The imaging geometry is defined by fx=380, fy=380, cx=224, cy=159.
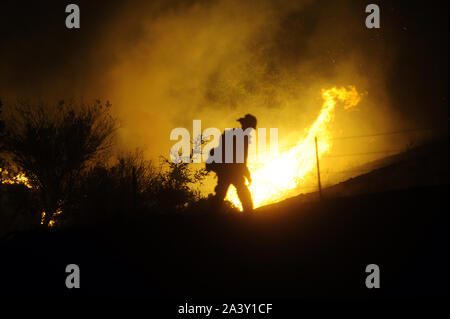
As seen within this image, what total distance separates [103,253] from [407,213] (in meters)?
5.61

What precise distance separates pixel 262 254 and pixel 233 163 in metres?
1.98

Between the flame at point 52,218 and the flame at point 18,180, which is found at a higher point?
the flame at point 18,180

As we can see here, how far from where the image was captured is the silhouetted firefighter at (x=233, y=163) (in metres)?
7.41

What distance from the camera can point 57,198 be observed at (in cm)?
2348

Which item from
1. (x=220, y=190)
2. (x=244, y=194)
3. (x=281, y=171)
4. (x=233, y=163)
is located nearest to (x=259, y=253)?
(x=244, y=194)

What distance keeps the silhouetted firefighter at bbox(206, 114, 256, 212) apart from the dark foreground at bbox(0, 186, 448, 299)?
0.45m

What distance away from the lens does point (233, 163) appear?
300 inches

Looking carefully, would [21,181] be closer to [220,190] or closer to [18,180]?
[18,180]

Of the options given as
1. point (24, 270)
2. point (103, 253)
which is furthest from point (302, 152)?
point (24, 270)

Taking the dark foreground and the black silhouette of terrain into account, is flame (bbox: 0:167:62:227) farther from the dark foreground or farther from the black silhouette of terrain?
the dark foreground

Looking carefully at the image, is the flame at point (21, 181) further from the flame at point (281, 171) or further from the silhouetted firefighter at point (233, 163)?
the silhouetted firefighter at point (233, 163)

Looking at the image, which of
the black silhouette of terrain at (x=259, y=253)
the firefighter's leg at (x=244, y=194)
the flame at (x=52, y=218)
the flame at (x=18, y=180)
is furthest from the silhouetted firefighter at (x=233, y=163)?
the flame at (x=18, y=180)

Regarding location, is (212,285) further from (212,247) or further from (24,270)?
(24,270)

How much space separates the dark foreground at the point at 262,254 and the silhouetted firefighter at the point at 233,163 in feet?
1.47
